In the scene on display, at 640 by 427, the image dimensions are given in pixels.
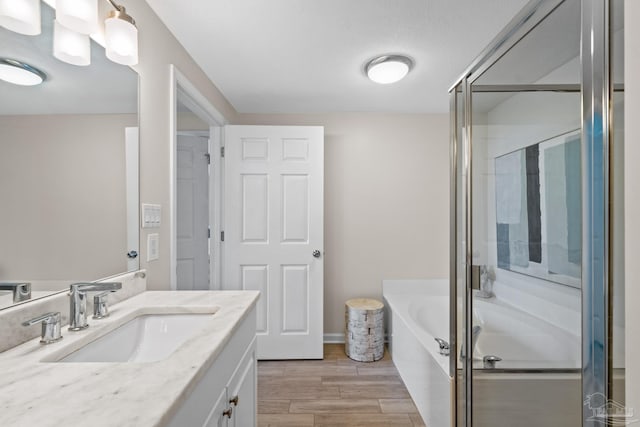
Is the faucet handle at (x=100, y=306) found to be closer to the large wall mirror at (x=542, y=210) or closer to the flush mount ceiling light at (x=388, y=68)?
the large wall mirror at (x=542, y=210)

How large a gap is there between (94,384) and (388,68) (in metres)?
2.07

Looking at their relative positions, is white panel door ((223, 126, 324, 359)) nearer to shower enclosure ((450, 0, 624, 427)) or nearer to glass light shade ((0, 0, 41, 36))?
shower enclosure ((450, 0, 624, 427))

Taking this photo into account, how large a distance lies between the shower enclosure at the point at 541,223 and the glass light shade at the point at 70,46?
1.46m

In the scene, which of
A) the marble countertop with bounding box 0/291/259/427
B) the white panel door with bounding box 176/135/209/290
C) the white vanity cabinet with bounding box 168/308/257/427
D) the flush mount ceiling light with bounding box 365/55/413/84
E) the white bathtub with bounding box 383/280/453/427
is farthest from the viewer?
the white panel door with bounding box 176/135/209/290

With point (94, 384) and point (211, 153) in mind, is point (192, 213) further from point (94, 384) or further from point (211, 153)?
point (94, 384)

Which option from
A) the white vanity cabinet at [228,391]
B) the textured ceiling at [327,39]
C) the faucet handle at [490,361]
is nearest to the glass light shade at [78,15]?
the textured ceiling at [327,39]

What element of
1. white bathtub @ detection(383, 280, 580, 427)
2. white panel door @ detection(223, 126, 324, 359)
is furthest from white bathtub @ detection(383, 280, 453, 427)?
white panel door @ detection(223, 126, 324, 359)

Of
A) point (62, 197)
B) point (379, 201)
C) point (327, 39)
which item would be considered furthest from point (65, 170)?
point (379, 201)

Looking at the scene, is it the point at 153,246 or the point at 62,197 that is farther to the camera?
the point at 153,246

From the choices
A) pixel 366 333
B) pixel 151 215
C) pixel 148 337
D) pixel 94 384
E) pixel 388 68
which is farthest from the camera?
pixel 366 333

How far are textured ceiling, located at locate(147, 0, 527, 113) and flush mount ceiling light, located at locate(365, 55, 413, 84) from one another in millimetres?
49

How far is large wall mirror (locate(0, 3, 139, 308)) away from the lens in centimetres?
85

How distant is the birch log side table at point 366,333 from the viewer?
8.20ft

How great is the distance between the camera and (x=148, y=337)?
110 cm
